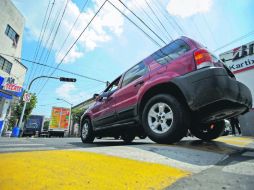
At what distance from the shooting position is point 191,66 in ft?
9.77

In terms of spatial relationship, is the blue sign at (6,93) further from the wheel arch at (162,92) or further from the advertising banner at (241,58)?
the advertising banner at (241,58)

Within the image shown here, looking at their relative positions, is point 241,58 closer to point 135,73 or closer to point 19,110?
point 135,73

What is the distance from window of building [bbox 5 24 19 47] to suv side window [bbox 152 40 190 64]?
2027 centimetres

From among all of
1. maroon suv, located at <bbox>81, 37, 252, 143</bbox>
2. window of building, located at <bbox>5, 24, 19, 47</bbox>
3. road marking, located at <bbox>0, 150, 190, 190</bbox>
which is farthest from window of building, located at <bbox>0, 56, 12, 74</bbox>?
road marking, located at <bbox>0, 150, 190, 190</bbox>

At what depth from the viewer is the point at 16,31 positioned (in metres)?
20.3

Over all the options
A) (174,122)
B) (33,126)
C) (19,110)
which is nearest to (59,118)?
(33,126)

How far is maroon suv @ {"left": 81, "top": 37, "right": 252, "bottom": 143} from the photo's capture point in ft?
9.05

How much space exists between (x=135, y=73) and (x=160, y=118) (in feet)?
4.97

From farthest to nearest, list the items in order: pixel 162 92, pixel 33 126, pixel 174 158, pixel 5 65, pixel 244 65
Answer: pixel 33 126 < pixel 5 65 < pixel 244 65 < pixel 162 92 < pixel 174 158

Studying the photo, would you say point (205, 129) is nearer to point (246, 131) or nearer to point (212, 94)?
point (212, 94)

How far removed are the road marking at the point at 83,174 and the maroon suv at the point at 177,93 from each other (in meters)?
1.32

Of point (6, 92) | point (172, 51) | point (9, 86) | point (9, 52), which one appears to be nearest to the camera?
point (172, 51)

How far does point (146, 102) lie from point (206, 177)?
7.12ft

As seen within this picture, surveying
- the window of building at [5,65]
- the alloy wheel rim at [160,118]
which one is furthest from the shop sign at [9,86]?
the alloy wheel rim at [160,118]
